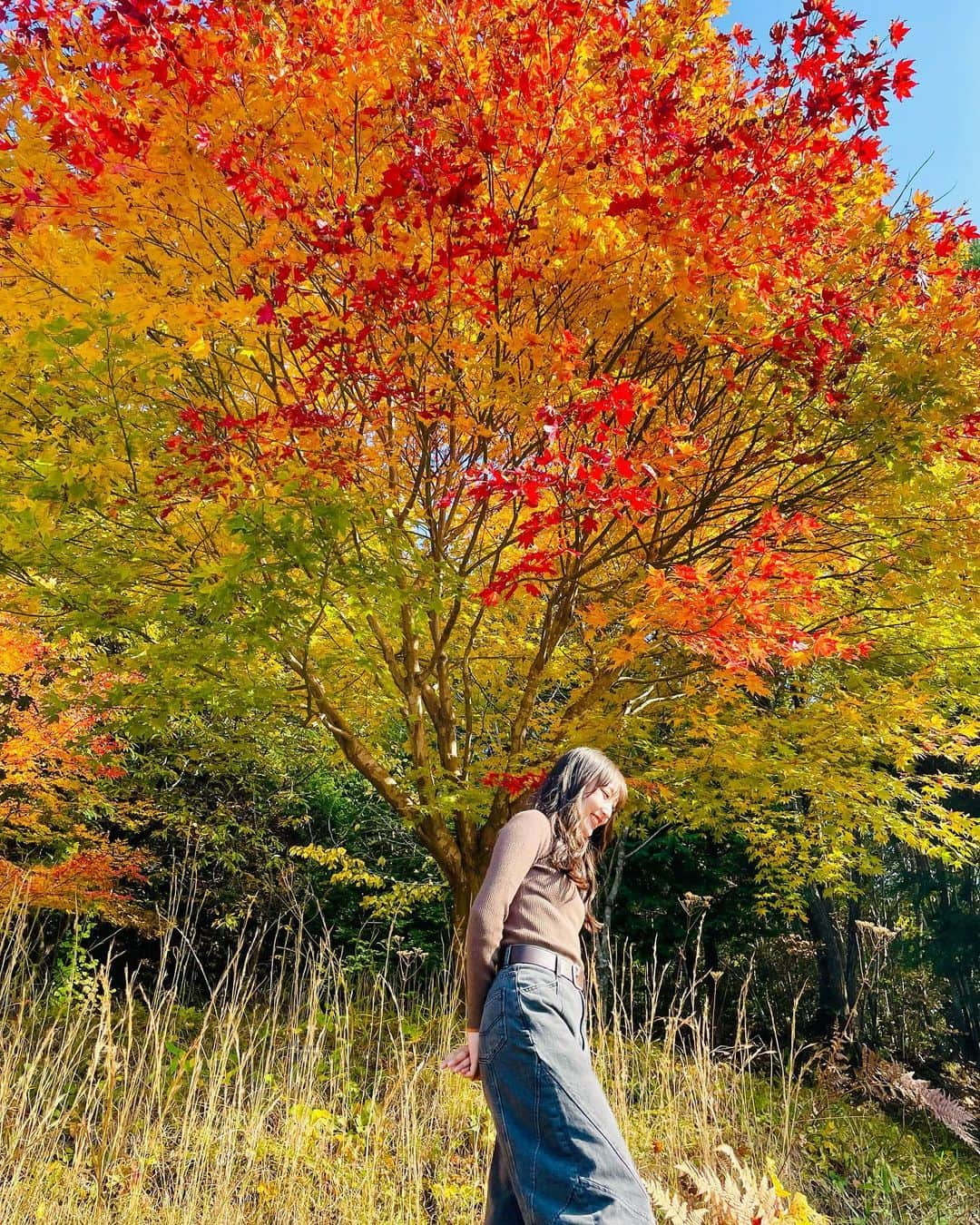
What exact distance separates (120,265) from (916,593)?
3.61 m

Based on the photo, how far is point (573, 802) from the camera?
6.75ft

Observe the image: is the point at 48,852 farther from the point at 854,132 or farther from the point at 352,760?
the point at 854,132

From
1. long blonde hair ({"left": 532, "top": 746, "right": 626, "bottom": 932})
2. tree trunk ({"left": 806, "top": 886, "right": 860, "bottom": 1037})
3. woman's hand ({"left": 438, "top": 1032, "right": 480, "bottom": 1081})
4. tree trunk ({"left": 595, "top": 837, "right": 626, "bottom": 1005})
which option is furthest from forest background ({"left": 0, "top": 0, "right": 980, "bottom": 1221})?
tree trunk ({"left": 806, "top": 886, "right": 860, "bottom": 1037})

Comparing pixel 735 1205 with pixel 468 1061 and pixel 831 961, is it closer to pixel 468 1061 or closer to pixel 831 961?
pixel 468 1061

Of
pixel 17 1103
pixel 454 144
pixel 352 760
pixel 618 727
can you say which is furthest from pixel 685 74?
pixel 17 1103

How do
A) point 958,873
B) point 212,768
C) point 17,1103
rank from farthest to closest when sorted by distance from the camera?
point 958,873
point 212,768
point 17,1103

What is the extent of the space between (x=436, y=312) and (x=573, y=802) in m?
2.32

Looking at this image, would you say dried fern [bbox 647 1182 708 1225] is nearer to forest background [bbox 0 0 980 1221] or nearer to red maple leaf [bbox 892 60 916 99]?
forest background [bbox 0 0 980 1221]

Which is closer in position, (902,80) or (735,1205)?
(735,1205)

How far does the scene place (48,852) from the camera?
7.73 m

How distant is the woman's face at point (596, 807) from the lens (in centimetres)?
206

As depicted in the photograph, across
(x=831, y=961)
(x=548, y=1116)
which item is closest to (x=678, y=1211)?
(x=548, y=1116)

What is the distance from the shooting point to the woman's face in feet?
6.75

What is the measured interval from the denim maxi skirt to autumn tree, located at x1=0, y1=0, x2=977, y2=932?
64.1 inches
